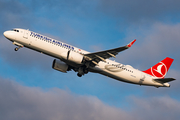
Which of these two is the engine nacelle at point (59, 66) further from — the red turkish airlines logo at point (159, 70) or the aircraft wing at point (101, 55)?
the red turkish airlines logo at point (159, 70)

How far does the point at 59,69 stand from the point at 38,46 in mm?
8121

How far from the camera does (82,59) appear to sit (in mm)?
42969

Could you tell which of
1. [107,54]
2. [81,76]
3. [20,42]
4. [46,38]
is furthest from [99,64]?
[20,42]

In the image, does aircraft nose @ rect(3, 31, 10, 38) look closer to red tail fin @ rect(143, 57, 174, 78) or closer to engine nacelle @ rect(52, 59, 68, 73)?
engine nacelle @ rect(52, 59, 68, 73)

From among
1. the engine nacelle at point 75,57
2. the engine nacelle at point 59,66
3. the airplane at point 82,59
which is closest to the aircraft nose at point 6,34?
the airplane at point 82,59

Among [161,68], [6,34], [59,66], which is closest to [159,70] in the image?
[161,68]

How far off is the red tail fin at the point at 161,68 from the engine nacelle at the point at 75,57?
14918mm

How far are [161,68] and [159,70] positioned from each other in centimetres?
68

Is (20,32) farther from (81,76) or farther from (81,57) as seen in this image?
(81,76)

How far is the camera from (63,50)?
140 ft

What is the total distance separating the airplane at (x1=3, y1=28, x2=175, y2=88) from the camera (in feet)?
137

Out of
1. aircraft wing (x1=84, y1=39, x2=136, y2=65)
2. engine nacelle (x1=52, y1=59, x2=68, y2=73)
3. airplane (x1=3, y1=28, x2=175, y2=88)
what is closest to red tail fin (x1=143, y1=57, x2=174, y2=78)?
airplane (x1=3, y1=28, x2=175, y2=88)

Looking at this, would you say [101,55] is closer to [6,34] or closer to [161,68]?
[161,68]

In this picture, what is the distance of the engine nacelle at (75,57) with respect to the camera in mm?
42062
